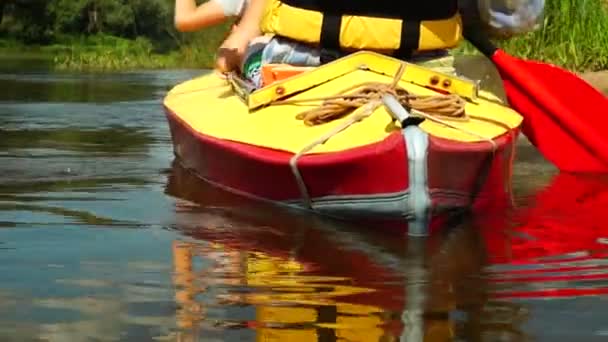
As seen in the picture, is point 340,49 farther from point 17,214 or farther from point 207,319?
point 207,319

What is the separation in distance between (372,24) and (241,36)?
1.19 metres

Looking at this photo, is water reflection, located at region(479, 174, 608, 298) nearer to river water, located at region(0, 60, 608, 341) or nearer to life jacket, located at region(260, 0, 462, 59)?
river water, located at region(0, 60, 608, 341)

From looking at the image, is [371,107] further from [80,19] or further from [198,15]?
[80,19]

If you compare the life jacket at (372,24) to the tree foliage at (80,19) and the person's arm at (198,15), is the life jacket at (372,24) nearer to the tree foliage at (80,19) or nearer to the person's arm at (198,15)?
the person's arm at (198,15)

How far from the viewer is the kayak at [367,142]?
369 cm

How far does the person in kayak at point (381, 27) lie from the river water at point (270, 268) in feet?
2.16

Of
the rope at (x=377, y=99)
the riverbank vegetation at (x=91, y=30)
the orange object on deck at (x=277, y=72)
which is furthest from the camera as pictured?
the riverbank vegetation at (x=91, y=30)

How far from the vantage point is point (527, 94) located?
5.28m

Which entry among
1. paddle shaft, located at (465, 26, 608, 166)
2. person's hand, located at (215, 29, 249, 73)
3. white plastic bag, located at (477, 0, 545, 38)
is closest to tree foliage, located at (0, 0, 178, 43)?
person's hand, located at (215, 29, 249, 73)

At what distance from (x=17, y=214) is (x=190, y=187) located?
3.76ft

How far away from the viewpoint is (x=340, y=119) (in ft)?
13.3

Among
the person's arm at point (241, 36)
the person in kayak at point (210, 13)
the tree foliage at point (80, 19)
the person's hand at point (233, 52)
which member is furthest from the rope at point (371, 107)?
the tree foliage at point (80, 19)

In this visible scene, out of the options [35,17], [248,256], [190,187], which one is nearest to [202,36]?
[190,187]

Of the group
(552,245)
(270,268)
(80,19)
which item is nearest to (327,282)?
(270,268)
